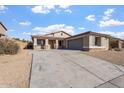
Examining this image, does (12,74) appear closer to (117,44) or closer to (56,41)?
(117,44)

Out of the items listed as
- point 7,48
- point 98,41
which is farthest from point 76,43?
point 7,48

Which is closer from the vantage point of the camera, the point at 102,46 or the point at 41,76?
the point at 41,76

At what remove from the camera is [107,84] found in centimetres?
800

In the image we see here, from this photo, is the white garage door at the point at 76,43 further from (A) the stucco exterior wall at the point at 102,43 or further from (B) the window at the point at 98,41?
(A) the stucco exterior wall at the point at 102,43

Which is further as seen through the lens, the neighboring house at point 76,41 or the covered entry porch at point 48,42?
the covered entry porch at point 48,42

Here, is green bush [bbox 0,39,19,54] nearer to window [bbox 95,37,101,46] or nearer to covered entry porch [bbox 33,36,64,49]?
window [bbox 95,37,101,46]

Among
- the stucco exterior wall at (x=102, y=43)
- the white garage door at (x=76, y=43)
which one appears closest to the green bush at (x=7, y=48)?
the stucco exterior wall at (x=102, y=43)

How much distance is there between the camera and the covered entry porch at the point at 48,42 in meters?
31.7

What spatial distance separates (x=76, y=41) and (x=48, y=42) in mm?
6424

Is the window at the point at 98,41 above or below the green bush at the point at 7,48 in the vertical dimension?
above

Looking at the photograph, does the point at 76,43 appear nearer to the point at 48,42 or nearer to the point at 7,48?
the point at 48,42

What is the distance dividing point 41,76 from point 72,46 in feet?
76.8

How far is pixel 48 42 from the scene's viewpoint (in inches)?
1334
